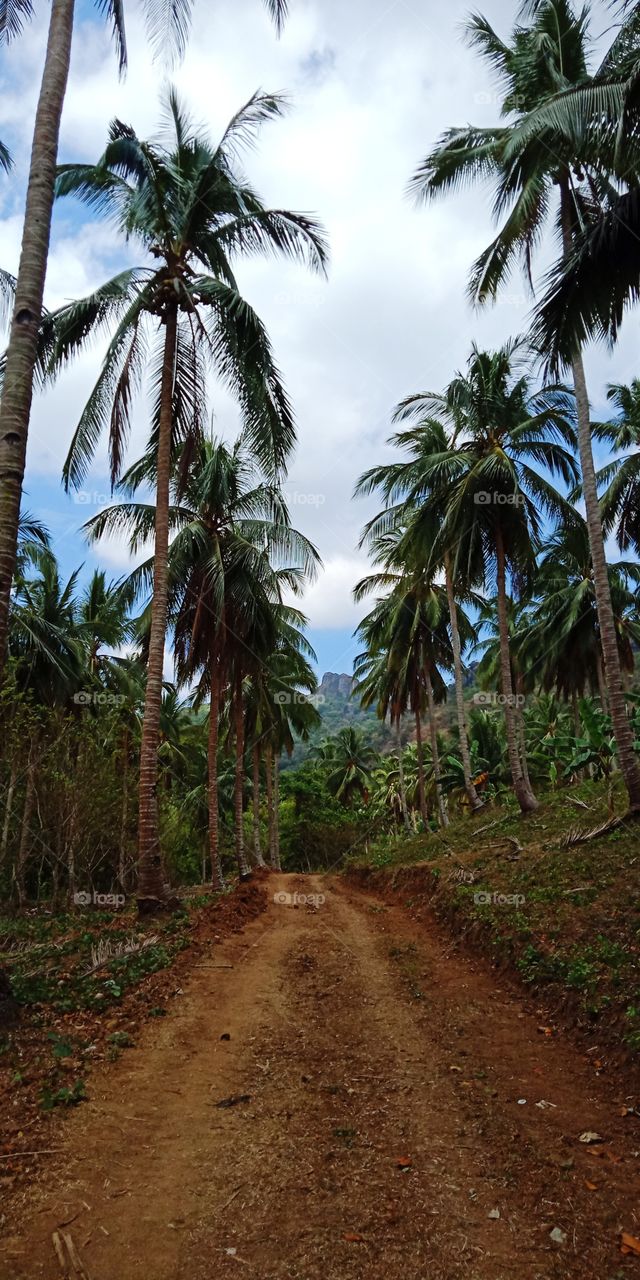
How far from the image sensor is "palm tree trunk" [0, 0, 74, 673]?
227 inches

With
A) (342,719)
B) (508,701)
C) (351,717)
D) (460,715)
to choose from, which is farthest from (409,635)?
(351,717)

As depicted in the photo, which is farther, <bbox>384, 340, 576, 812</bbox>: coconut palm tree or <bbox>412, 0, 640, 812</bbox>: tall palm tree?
<bbox>384, 340, 576, 812</bbox>: coconut palm tree

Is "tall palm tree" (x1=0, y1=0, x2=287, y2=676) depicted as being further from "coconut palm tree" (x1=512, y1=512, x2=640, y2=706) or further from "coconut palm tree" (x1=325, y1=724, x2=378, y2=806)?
"coconut palm tree" (x1=325, y1=724, x2=378, y2=806)

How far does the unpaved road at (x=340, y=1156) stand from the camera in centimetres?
290

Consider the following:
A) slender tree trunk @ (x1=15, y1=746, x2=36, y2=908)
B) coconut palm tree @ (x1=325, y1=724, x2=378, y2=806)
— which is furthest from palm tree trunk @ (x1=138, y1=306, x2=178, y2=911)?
coconut palm tree @ (x1=325, y1=724, x2=378, y2=806)

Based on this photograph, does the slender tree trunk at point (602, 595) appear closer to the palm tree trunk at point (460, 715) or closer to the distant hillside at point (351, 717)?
the palm tree trunk at point (460, 715)

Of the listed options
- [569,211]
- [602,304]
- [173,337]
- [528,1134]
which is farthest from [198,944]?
[569,211]

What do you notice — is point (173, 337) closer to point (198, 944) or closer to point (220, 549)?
point (220, 549)

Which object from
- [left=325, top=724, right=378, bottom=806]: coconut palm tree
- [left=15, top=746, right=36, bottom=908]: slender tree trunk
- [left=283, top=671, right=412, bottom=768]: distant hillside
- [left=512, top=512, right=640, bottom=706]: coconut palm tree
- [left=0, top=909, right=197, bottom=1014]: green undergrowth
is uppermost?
[left=283, top=671, right=412, bottom=768]: distant hillside

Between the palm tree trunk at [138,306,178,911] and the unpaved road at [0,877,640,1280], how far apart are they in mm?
4064

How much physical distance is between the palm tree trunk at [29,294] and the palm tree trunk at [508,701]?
11.7m

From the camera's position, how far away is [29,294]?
6148mm

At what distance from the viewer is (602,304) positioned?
6.90m

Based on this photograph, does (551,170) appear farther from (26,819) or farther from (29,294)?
(26,819)
